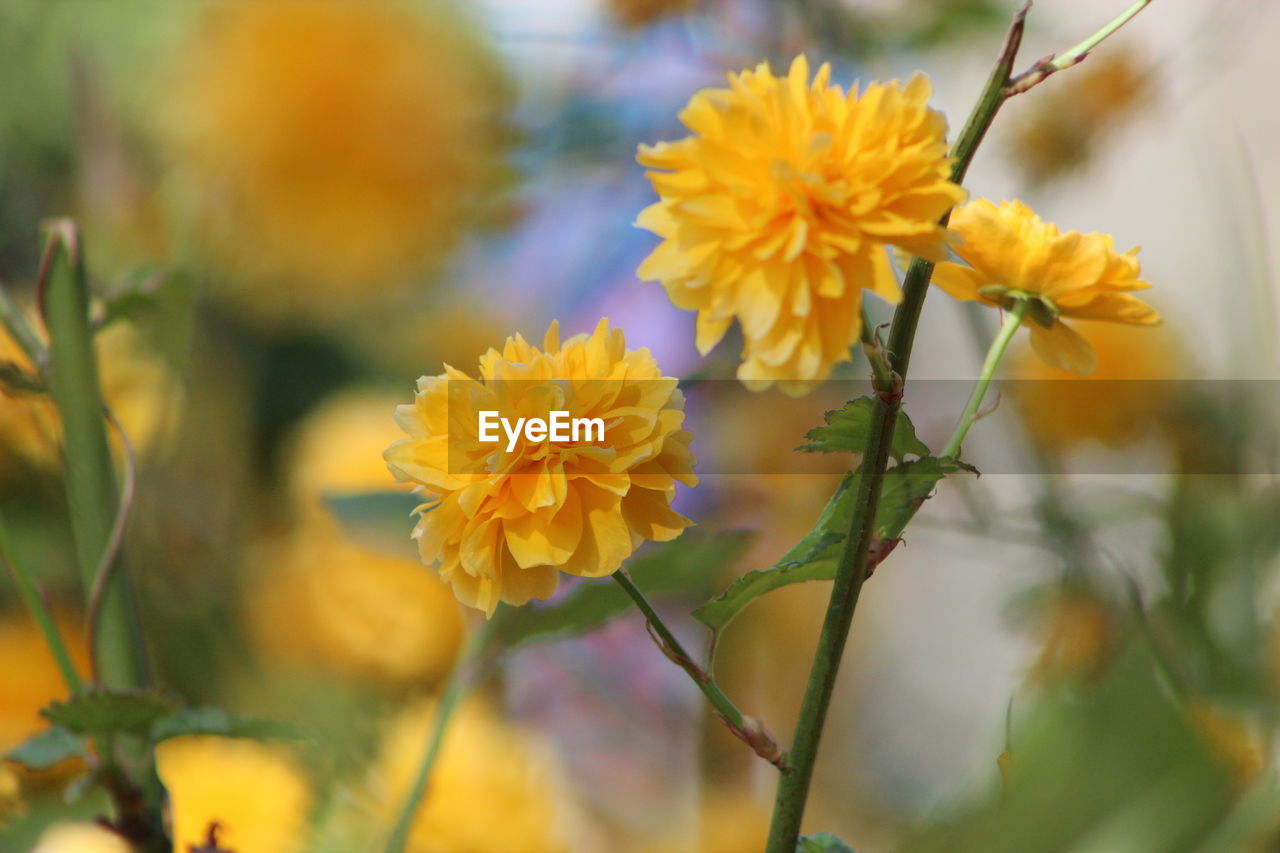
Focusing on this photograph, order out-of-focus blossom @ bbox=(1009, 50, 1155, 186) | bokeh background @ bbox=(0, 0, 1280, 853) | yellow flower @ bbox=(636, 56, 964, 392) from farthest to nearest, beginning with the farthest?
out-of-focus blossom @ bbox=(1009, 50, 1155, 186)
bokeh background @ bbox=(0, 0, 1280, 853)
yellow flower @ bbox=(636, 56, 964, 392)

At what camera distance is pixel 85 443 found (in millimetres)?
115

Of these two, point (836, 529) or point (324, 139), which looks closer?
point (836, 529)

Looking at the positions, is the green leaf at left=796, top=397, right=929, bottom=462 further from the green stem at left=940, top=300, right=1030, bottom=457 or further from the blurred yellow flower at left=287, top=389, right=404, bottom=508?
the blurred yellow flower at left=287, top=389, right=404, bottom=508

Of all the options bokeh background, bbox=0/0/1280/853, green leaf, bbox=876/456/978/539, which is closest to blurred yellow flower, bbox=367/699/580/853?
bokeh background, bbox=0/0/1280/853

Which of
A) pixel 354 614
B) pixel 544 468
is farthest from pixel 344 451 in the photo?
pixel 544 468

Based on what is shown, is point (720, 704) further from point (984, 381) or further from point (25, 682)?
point (25, 682)

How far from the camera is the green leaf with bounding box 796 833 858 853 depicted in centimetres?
8

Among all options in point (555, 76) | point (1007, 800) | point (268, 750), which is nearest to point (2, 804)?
point (268, 750)

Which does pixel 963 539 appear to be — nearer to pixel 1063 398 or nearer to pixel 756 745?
pixel 1063 398

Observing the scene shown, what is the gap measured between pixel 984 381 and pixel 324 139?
23 centimetres

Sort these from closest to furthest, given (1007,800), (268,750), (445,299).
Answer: (1007,800), (268,750), (445,299)

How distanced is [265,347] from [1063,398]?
22 cm

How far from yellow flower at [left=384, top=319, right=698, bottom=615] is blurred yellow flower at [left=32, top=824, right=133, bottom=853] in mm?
68

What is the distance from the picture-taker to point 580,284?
33 cm
